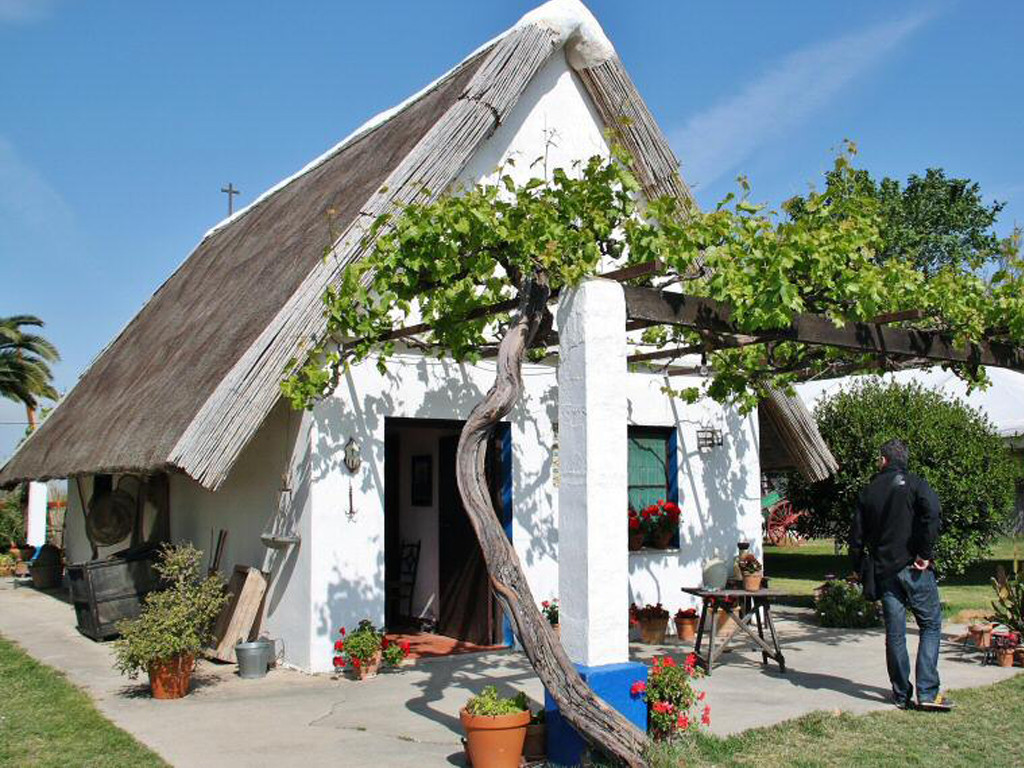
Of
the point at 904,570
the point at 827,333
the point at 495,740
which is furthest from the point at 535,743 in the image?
the point at 827,333

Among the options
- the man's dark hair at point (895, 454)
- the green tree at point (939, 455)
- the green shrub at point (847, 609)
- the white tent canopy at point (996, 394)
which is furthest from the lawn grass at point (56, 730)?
the white tent canopy at point (996, 394)

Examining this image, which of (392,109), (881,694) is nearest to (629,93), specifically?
(392,109)

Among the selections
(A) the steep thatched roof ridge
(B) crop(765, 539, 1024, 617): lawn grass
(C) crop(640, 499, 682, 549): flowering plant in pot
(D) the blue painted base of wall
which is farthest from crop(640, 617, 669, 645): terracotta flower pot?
(A) the steep thatched roof ridge

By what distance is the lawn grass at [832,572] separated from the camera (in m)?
12.7

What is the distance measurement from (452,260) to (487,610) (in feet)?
13.5

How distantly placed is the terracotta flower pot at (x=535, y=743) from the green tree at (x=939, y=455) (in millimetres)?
9336

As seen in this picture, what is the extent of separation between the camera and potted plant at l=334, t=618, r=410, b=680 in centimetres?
780

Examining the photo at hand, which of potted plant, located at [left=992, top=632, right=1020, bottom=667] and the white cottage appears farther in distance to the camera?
the white cottage

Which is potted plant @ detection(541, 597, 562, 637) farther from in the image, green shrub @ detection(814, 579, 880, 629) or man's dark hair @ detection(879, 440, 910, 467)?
man's dark hair @ detection(879, 440, 910, 467)

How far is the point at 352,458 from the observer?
8.24 meters

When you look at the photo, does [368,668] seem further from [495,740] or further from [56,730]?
[495,740]

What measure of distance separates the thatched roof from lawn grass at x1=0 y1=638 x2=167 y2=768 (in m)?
1.78

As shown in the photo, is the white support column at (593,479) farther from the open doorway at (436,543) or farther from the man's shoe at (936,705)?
the open doorway at (436,543)

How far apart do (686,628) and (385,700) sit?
358 centimetres
